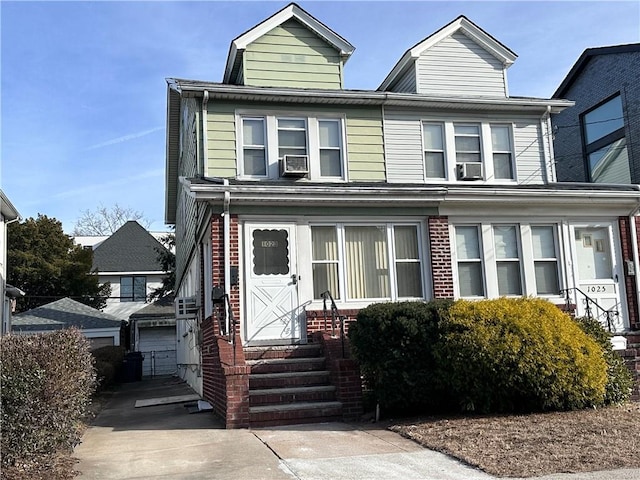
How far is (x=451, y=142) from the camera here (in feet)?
45.7

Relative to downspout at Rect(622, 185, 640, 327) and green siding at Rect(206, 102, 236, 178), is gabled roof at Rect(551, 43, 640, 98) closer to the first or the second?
downspout at Rect(622, 185, 640, 327)

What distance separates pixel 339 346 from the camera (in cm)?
1017

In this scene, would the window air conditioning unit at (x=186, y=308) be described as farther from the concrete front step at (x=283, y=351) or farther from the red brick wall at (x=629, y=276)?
the red brick wall at (x=629, y=276)

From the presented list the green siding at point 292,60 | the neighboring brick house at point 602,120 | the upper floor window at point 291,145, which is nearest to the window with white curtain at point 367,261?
the upper floor window at point 291,145

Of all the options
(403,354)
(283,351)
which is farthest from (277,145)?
(403,354)

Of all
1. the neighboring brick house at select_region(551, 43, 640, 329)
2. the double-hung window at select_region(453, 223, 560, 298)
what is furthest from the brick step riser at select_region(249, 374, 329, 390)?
the neighboring brick house at select_region(551, 43, 640, 329)

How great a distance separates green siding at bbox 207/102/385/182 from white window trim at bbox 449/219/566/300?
225cm

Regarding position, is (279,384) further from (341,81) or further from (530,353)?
(341,81)

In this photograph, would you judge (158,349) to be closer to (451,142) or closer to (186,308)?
(186,308)

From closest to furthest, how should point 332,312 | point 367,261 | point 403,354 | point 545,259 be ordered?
point 403,354 → point 332,312 → point 367,261 → point 545,259

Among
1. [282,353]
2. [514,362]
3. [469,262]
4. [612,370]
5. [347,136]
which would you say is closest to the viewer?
[514,362]

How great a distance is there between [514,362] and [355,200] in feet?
14.7

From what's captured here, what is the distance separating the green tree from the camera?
1312 inches

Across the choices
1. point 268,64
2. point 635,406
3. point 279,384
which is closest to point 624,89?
point 268,64
